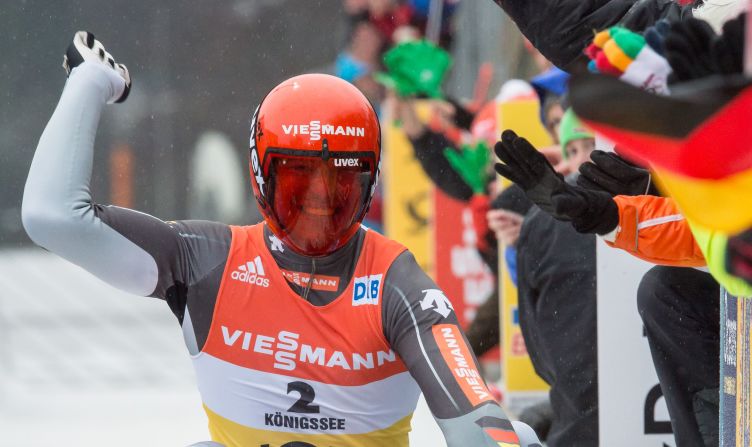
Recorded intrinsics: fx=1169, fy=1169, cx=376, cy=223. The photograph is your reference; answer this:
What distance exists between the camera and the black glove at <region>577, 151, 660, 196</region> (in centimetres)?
364

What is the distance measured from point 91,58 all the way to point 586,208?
4.88 feet

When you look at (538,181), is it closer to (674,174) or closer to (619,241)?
(619,241)

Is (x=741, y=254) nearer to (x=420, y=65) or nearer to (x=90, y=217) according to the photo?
(x=90, y=217)

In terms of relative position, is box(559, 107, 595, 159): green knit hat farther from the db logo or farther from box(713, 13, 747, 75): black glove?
box(713, 13, 747, 75): black glove

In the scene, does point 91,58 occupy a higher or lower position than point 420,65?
lower

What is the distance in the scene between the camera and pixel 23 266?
37.1 feet

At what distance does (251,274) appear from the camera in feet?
10.6

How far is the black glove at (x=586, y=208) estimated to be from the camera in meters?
3.46

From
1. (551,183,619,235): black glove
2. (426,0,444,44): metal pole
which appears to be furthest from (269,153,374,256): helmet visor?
(426,0,444,44): metal pole

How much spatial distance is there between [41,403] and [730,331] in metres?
5.89

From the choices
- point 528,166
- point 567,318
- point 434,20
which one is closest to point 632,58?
point 528,166

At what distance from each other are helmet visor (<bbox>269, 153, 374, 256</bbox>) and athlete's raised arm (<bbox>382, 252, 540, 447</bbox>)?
0.65ft

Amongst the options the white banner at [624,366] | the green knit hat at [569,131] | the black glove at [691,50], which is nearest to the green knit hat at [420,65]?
the green knit hat at [569,131]

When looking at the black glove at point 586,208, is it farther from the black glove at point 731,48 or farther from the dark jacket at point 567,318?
the dark jacket at point 567,318
